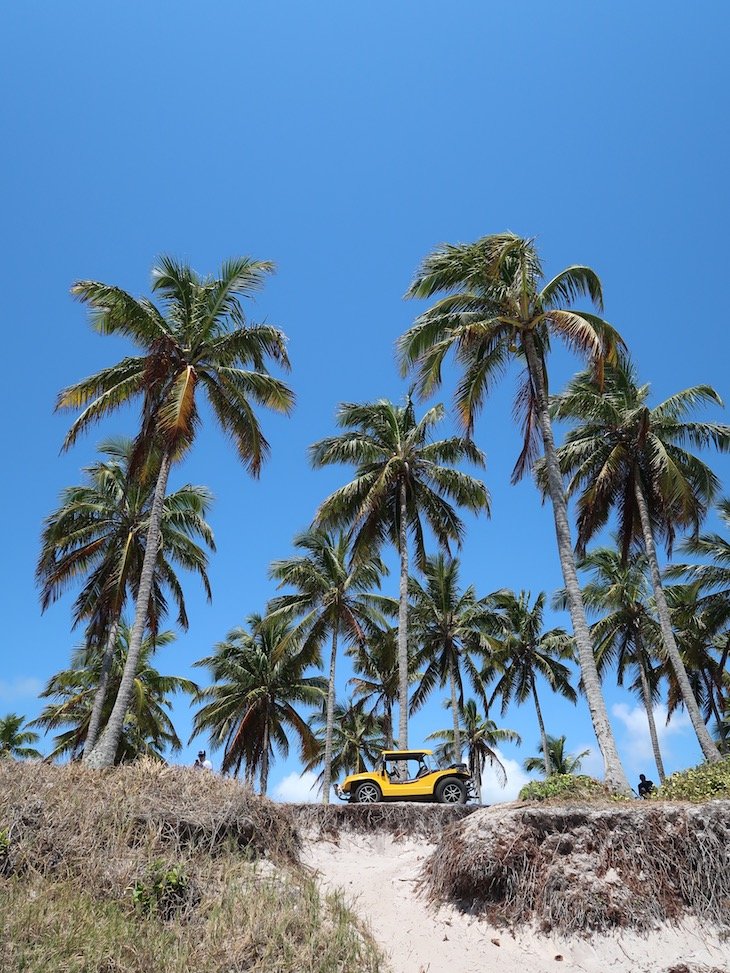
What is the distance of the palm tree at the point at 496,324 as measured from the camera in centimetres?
1539

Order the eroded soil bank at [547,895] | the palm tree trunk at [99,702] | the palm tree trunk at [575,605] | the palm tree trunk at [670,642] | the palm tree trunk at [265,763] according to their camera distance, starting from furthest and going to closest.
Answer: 1. the palm tree trunk at [265,763]
2. the palm tree trunk at [99,702]
3. the palm tree trunk at [670,642]
4. the palm tree trunk at [575,605]
5. the eroded soil bank at [547,895]

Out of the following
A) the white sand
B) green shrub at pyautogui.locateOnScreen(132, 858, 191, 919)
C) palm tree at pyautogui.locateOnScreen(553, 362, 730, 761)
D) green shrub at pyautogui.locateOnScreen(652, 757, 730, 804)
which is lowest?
the white sand

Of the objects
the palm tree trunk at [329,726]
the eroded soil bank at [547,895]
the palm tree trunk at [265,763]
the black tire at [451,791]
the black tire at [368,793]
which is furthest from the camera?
the palm tree trunk at [265,763]

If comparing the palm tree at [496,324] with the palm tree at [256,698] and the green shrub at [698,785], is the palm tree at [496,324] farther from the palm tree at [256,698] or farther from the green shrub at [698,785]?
the palm tree at [256,698]

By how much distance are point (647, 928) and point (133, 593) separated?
62.8ft

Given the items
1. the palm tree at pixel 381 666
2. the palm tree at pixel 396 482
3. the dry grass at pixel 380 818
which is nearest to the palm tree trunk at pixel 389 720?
the palm tree at pixel 381 666

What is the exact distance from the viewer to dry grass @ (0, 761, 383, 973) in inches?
274

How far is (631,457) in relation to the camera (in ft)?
65.4

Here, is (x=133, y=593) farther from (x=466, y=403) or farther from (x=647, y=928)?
(x=647, y=928)

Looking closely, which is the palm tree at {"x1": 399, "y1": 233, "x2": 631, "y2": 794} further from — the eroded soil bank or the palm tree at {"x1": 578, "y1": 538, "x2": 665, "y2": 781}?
the palm tree at {"x1": 578, "y1": 538, "x2": 665, "y2": 781}

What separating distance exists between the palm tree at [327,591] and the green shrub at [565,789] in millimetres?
15675

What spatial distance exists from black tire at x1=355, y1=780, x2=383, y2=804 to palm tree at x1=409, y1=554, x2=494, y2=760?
15650mm

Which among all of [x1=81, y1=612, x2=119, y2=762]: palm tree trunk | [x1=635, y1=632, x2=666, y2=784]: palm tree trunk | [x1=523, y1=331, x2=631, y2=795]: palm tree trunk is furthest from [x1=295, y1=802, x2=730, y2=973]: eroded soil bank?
[x1=635, y1=632, x2=666, y2=784]: palm tree trunk

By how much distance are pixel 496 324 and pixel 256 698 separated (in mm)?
21622
